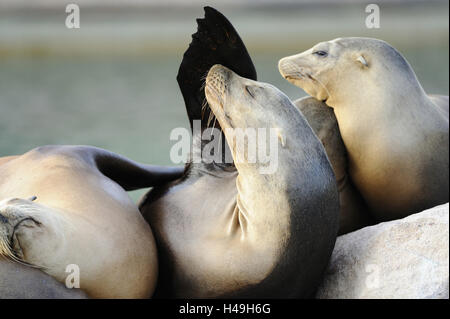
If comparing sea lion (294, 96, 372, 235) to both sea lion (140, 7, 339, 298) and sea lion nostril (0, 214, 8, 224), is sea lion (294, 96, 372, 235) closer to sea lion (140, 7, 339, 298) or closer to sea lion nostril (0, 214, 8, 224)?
sea lion (140, 7, 339, 298)

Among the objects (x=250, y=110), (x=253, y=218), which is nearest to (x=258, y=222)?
(x=253, y=218)

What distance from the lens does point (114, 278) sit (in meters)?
2.07

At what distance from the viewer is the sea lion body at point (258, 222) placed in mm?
2074

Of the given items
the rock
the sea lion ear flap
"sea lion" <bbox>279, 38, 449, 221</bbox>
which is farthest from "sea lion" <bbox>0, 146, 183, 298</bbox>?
the sea lion ear flap

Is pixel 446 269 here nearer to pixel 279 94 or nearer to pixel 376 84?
pixel 279 94

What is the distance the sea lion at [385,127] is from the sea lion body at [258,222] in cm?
53

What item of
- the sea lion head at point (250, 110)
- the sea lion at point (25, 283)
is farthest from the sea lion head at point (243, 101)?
the sea lion at point (25, 283)

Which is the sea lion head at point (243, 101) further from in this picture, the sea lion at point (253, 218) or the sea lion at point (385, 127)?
the sea lion at point (385, 127)

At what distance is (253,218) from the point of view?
6.93ft

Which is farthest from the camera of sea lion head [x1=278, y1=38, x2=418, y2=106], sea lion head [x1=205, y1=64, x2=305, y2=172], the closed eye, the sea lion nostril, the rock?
the closed eye

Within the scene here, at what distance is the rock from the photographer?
2.02 m

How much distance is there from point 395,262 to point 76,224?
98cm

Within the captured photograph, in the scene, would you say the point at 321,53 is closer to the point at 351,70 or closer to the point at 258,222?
the point at 351,70
